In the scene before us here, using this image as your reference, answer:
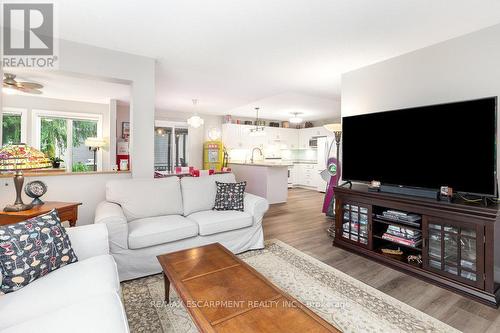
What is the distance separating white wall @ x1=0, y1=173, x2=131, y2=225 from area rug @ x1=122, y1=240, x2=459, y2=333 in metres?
1.28

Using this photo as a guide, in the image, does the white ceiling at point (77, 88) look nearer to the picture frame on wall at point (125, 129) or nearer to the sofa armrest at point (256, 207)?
the picture frame on wall at point (125, 129)

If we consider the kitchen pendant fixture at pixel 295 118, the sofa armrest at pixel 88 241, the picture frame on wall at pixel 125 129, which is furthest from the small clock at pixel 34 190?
the kitchen pendant fixture at pixel 295 118

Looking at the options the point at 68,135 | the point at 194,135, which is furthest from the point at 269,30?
the point at 68,135

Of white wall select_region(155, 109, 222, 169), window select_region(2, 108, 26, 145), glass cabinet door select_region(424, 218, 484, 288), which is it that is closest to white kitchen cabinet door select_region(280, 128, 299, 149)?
white wall select_region(155, 109, 222, 169)

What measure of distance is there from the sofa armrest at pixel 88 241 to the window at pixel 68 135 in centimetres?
468

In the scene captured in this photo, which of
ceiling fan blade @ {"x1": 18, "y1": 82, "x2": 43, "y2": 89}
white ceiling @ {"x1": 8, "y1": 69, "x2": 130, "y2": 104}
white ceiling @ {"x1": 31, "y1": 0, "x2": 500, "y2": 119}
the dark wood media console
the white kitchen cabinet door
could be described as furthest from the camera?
the white kitchen cabinet door

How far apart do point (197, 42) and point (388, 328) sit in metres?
3.21

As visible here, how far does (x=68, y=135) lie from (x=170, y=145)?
2372mm

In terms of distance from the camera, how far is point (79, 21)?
236 cm

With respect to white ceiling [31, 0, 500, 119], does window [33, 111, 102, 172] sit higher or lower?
lower

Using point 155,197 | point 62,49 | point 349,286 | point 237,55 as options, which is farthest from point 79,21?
point 349,286

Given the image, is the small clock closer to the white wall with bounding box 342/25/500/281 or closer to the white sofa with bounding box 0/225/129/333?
the white sofa with bounding box 0/225/129/333

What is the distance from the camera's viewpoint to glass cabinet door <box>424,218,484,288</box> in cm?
203

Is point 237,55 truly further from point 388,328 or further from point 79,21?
point 388,328
